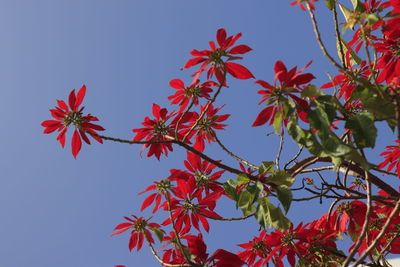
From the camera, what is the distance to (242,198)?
1.09m

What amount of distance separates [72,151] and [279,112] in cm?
64

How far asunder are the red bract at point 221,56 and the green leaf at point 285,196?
Answer: 0.33 meters

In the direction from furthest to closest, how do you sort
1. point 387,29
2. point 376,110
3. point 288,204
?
point 387,29 < point 288,204 < point 376,110

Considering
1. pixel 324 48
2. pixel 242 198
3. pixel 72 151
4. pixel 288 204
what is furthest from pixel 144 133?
pixel 324 48

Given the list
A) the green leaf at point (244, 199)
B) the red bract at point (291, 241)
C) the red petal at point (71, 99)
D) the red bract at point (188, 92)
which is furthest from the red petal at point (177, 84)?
the red bract at point (291, 241)

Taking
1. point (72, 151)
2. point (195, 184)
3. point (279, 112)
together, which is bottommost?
point (279, 112)

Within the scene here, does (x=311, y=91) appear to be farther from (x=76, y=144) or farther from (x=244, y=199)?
(x=76, y=144)

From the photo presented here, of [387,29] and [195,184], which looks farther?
[195,184]

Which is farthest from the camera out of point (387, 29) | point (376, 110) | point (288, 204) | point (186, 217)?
point (186, 217)

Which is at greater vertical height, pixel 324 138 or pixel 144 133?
pixel 144 133

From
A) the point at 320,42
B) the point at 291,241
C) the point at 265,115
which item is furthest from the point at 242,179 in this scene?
the point at 320,42

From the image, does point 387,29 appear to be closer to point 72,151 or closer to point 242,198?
point 242,198

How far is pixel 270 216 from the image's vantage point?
106cm

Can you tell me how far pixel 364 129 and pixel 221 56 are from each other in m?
0.46
